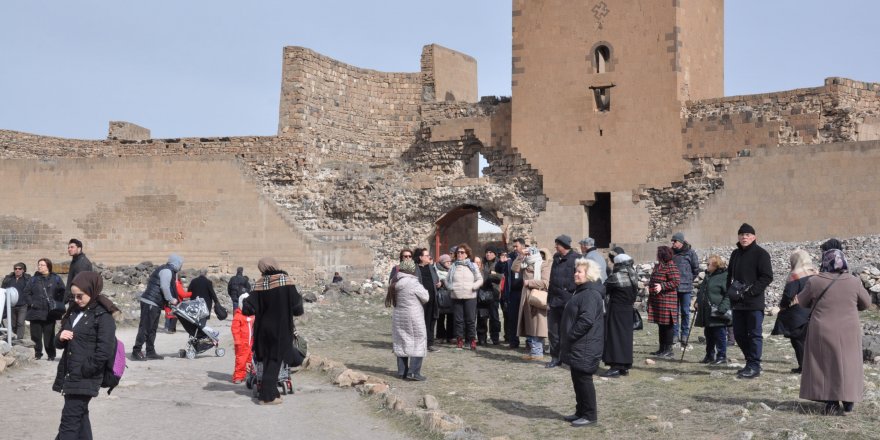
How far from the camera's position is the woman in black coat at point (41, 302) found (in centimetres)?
1189

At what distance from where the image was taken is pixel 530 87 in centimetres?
2541

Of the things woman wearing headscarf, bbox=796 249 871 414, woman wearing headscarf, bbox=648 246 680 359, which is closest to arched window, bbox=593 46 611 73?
woman wearing headscarf, bbox=648 246 680 359

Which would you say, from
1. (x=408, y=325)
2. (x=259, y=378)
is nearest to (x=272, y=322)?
(x=259, y=378)

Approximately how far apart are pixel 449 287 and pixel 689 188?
1200 centimetres

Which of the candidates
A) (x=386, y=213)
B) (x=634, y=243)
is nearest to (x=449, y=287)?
(x=634, y=243)

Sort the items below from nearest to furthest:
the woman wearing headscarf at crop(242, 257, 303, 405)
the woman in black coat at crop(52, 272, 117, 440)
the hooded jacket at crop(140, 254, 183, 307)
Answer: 1. the woman in black coat at crop(52, 272, 117, 440)
2. the woman wearing headscarf at crop(242, 257, 303, 405)
3. the hooded jacket at crop(140, 254, 183, 307)

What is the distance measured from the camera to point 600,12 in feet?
80.8

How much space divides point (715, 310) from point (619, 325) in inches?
48.0

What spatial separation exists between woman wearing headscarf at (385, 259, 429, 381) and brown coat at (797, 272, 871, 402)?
404 centimetres

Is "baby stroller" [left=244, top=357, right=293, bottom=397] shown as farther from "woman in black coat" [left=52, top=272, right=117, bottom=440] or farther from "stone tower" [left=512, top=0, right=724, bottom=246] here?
"stone tower" [left=512, top=0, right=724, bottom=246]

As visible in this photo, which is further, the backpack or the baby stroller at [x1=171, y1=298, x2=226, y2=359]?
the baby stroller at [x1=171, y1=298, x2=226, y2=359]

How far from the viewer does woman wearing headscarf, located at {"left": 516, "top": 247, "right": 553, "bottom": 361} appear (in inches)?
470

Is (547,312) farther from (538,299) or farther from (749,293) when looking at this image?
(749,293)

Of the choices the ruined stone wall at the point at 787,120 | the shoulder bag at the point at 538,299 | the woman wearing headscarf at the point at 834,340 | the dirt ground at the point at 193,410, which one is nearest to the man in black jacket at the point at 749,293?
the woman wearing headscarf at the point at 834,340
